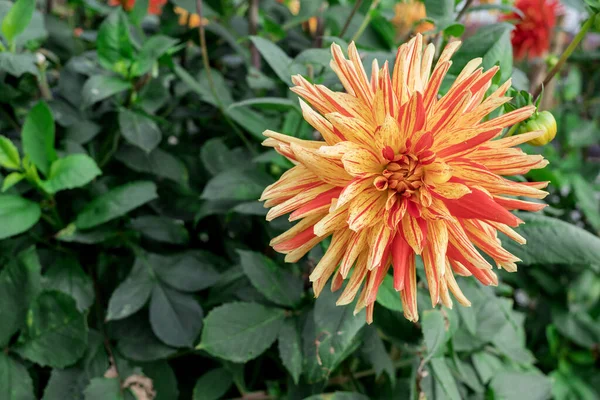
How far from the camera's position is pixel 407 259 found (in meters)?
0.41

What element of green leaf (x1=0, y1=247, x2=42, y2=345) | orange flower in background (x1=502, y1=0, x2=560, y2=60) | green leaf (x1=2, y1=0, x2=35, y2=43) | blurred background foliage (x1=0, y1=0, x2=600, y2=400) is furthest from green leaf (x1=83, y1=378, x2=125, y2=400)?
orange flower in background (x1=502, y1=0, x2=560, y2=60)

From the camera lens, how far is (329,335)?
0.51m

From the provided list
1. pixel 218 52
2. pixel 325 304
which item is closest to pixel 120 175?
pixel 218 52

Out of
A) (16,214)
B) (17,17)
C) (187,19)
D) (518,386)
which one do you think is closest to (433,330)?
(518,386)

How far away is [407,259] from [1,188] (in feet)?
1.68

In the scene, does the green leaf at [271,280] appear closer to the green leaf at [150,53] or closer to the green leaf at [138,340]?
the green leaf at [138,340]

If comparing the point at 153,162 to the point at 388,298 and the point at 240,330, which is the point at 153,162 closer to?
the point at 240,330

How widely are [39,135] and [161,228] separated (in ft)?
0.64

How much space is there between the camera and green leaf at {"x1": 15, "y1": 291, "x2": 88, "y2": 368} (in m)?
0.60

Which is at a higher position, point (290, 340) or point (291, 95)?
point (291, 95)

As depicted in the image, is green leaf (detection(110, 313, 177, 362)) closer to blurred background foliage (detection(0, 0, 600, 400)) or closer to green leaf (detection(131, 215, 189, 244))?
blurred background foliage (detection(0, 0, 600, 400))

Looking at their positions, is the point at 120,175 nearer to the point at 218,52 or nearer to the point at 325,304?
the point at 218,52

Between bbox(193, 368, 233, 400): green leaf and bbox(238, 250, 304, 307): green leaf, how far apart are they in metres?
0.12


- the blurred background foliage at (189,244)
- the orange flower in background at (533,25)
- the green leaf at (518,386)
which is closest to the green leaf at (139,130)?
the blurred background foliage at (189,244)
